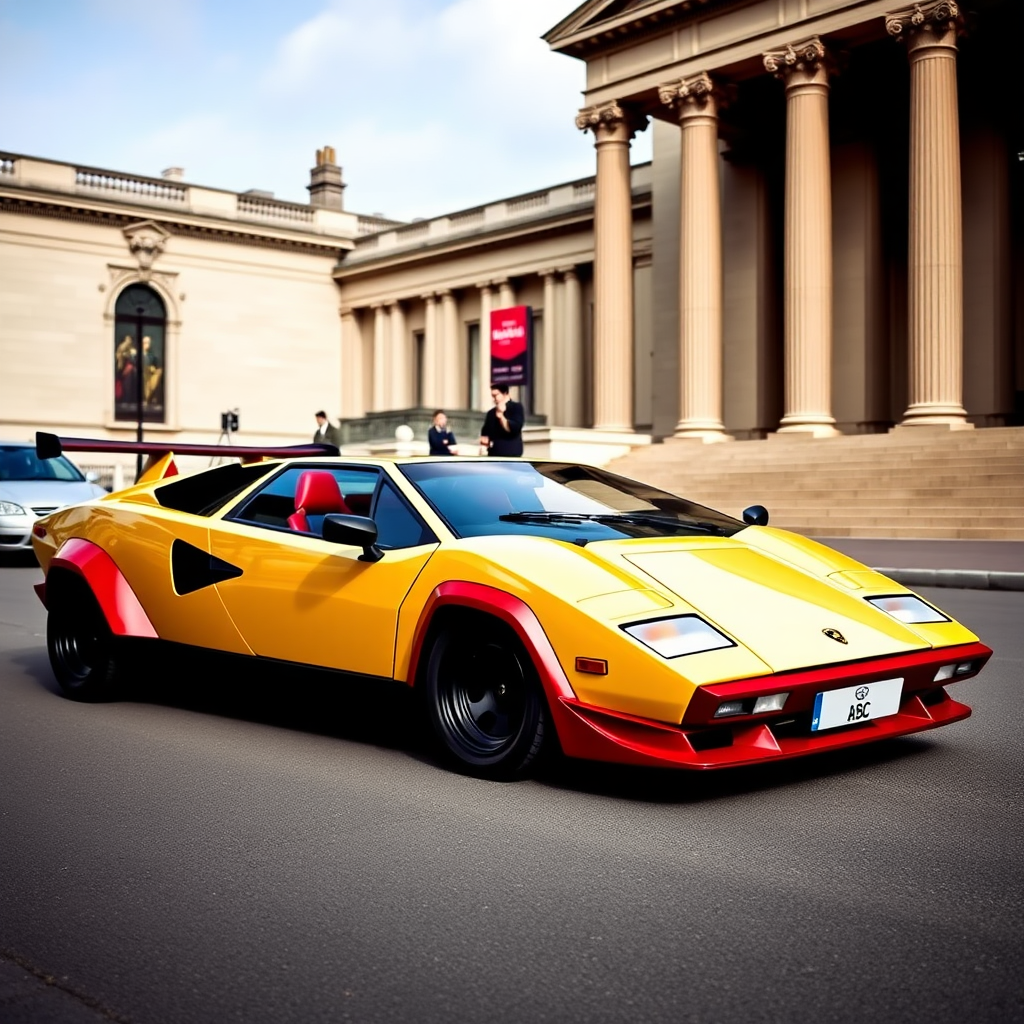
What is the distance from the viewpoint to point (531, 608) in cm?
477

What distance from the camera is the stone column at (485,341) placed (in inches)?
1881

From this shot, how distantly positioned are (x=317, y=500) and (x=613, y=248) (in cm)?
2786

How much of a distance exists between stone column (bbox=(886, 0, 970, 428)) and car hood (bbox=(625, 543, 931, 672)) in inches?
853

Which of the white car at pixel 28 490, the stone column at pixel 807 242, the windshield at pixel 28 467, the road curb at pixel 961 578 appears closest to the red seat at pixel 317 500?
the road curb at pixel 961 578

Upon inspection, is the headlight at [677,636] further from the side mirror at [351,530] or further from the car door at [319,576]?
the side mirror at [351,530]

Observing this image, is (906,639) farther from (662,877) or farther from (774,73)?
(774,73)

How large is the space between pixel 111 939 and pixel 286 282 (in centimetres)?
4985

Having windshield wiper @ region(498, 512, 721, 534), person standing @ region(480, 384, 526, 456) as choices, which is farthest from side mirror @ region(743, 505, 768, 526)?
person standing @ region(480, 384, 526, 456)

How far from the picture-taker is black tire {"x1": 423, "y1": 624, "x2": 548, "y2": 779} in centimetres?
480

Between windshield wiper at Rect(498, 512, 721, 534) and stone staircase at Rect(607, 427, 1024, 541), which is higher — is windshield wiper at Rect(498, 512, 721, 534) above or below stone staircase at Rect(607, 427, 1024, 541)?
below

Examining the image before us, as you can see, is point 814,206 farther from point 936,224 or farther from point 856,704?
point 856,704

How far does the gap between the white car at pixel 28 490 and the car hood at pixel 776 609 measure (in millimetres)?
12328

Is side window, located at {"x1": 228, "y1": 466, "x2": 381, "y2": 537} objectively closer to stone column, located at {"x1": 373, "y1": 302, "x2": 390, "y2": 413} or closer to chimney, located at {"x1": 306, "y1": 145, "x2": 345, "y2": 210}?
stone column, located at {"x1": 373, "y1": 302, "x2": 390, "y2": 413}

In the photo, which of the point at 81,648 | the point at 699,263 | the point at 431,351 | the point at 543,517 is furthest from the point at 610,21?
the point at 543,517
